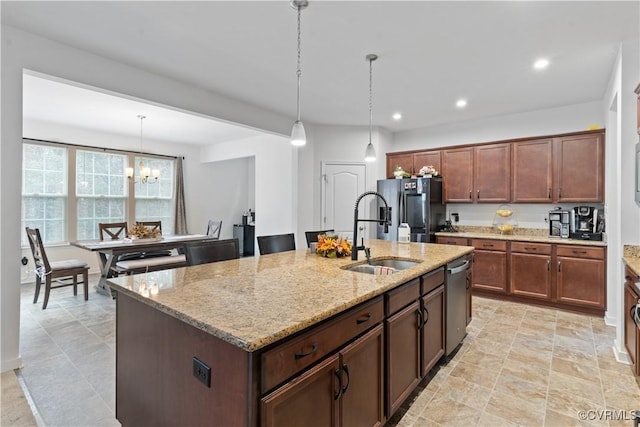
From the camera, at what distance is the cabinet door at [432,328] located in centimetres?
220

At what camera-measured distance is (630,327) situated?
7.84ft

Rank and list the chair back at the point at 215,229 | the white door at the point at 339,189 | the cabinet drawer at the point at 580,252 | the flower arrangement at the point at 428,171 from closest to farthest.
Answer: the cabinet drawer at the point at 580,252, the flower arrangement at the point at 428,171, the white door at the point at 339,189, the chair back at the point at 215,229

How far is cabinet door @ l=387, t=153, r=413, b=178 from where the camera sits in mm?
5582

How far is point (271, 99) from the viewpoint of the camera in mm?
4180

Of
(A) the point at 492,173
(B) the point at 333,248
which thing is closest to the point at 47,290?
(B) the point at 333,248

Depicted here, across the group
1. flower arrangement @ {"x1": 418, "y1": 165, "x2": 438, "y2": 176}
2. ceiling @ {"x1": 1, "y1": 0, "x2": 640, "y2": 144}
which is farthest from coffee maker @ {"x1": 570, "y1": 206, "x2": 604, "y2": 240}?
flower arrangement @ {"x1": 418, "y1": 165, "x2": 438, "y2": 176}

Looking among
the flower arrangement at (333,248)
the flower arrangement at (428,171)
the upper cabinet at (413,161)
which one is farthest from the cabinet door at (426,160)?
the flower arrangement at (333,248)

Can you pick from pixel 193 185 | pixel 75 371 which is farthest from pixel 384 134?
pixel 75 371

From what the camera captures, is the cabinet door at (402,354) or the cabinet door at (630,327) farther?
the cabinet door at (630,327)

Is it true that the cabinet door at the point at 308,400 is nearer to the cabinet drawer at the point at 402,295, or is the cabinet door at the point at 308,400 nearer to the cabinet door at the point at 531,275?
the cabinet drawer at the point at 402,295

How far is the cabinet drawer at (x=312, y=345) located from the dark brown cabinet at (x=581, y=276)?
3.50 metres

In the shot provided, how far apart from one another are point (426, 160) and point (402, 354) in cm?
409

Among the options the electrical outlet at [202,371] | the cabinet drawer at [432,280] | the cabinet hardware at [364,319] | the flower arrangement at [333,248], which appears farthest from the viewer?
the flower arrangement at [333,248]

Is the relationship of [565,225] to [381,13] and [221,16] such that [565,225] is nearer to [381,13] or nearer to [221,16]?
[381,13]
